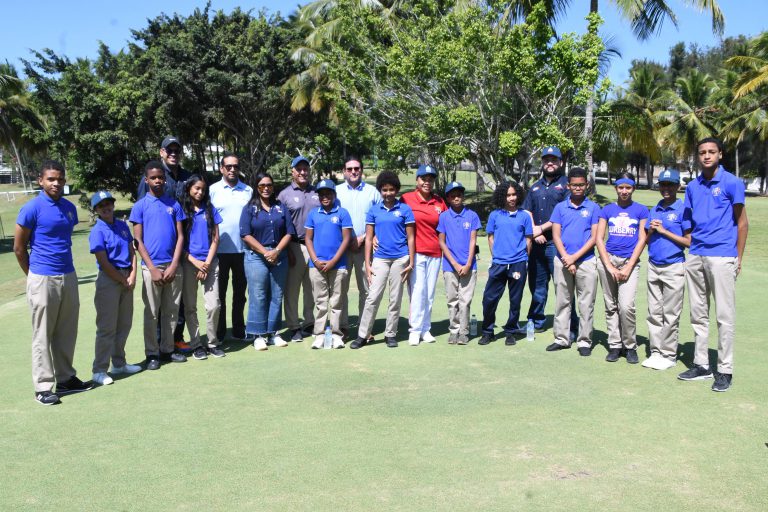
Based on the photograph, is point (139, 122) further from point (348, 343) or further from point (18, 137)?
point (348, 343)

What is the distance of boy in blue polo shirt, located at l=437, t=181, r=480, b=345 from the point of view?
7391 mm

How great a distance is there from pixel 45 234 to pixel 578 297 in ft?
15.9

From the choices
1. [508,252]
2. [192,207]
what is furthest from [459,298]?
[192,207]

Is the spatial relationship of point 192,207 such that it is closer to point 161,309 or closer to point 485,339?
point 161,309

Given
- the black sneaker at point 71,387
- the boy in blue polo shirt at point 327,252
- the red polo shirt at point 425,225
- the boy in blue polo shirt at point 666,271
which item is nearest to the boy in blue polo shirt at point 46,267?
the black sneaker at point 71,387

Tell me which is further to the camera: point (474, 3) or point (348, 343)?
point (474, 3)

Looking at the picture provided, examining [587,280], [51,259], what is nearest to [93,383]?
[51,259]

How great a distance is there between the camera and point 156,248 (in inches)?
255

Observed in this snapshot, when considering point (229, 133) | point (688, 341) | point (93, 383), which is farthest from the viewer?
point (229, 133)

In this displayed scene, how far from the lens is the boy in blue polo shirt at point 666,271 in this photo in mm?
6227

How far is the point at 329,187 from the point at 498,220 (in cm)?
181

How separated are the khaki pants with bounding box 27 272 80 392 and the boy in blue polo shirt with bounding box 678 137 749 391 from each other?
16.7 feet

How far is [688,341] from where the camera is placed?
7297 millimetres

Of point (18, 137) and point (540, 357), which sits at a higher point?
point (18, 137)
